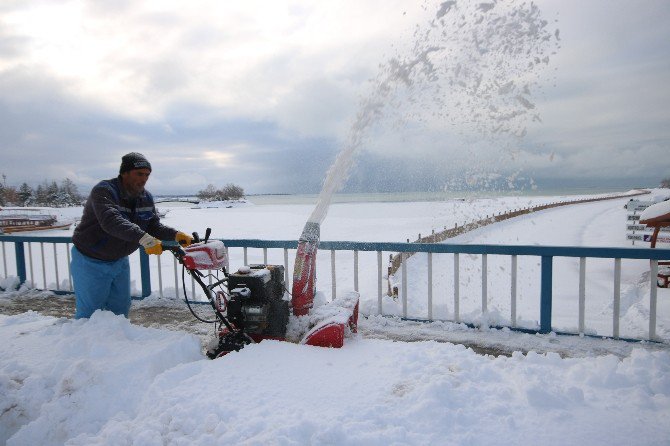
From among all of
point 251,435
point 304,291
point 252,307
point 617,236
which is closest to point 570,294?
point 304,291

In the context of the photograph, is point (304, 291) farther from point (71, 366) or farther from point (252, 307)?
point (71, 366)

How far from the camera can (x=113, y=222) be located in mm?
3160

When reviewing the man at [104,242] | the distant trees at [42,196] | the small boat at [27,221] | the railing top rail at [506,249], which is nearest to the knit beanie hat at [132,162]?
the man at [104,242]

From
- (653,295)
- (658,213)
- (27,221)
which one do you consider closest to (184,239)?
(653,295)

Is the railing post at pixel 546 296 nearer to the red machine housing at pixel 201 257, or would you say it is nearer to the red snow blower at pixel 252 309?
the red snow blower at pixel 252 309

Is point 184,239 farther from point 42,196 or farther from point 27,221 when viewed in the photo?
A: point 42,196

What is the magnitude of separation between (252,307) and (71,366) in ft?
4.28

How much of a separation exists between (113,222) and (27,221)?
28.8 meters

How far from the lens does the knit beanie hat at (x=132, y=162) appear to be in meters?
3.54

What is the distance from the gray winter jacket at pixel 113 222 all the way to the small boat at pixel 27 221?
949 inches

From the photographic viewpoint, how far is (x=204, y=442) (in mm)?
1959

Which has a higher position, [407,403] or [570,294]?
[407,403]

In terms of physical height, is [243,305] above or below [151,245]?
below

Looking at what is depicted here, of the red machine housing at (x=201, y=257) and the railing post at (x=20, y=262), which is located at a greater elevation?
the red machine housing at (x=201, y=257)
